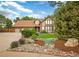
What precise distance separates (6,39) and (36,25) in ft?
1.27

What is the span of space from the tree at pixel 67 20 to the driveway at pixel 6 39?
0.48 metres

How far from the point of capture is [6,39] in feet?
9.30

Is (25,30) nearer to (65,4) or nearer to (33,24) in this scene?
(33,24)

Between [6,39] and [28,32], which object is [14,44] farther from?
[28,32]

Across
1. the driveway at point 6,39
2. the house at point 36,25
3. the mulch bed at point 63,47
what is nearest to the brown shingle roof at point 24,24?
the house at point 36,25

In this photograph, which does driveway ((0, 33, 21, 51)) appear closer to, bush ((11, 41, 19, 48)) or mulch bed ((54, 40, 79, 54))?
bush ((11, 41, 19, 48))

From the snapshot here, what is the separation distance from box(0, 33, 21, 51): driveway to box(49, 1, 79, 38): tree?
19.0 inches

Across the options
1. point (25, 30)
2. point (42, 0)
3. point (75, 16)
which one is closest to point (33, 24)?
point (25, 30)

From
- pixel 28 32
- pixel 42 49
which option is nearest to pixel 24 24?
pixel 28 32

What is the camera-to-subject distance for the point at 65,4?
2.84m

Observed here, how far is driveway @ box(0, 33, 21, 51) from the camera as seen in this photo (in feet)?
9.27

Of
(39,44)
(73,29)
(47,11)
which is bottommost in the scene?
(39,44)

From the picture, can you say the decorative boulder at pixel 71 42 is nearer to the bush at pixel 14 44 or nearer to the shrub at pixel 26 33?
the shrub at pixel 26 33

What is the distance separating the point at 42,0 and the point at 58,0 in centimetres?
19
